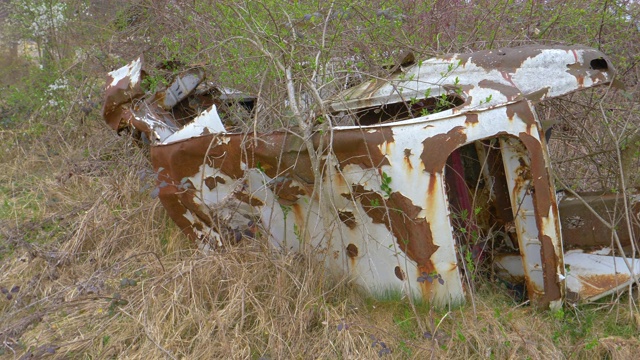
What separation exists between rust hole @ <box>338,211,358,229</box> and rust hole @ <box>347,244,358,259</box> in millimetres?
115

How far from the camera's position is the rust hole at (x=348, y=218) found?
283 cm

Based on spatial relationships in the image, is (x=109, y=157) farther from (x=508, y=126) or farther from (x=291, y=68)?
(x=508, y=126)

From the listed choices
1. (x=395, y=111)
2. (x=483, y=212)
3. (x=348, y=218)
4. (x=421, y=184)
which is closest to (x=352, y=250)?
(x=348, y=218)

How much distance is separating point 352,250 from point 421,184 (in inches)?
22.4

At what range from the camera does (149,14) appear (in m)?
6.69

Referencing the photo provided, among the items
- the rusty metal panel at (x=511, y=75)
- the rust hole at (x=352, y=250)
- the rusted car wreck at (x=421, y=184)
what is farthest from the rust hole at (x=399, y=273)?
the rusty metal panel at (x=511, y=75)

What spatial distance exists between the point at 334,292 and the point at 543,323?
102 centimetres

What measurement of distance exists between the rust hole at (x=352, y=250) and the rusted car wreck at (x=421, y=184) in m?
0.01

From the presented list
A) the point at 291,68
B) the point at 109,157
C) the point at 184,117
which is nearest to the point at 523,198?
the point at 291,68

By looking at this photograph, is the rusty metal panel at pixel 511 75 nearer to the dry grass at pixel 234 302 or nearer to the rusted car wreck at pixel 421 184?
the rusted car wreck at pixel 421 184

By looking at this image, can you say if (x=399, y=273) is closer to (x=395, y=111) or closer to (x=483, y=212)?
→ (x=483, y=212)

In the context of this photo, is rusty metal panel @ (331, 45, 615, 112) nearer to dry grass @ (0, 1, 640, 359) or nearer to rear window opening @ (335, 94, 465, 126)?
rear window opening @ (335, 94, 465, 126)

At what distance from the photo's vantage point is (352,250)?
9.66 feet

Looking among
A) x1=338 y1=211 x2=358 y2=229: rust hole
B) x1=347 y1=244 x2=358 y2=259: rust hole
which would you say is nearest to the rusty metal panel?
x1=338 y1=211 x2=358 y2=229: rust hole
